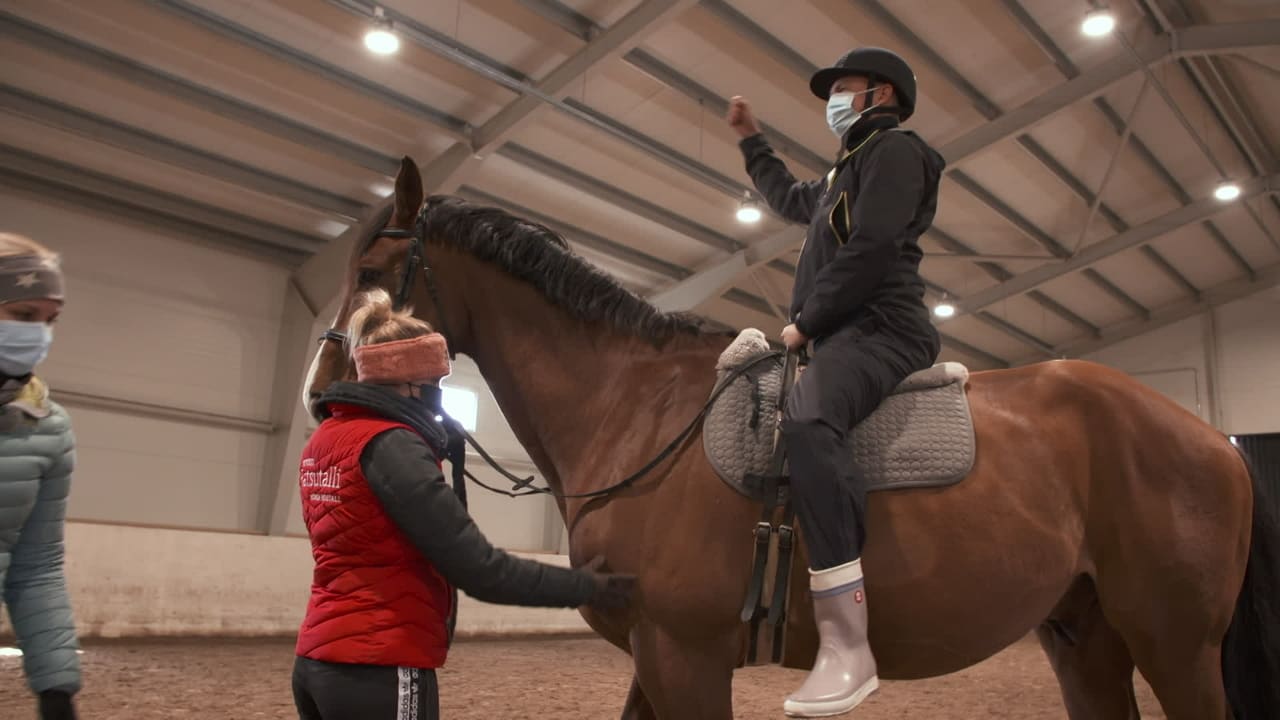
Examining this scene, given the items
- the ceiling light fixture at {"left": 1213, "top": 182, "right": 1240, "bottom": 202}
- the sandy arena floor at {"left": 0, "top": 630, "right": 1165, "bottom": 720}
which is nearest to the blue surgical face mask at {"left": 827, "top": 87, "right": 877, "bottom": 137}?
the sandy arena floor at {"left": 0, "top": 630, "right": 1165, "bottom": 720}

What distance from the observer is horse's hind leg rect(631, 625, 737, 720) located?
227cm

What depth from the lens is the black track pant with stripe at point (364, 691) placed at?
1.82 metres

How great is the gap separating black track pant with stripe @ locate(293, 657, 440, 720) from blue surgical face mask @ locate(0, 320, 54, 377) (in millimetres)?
965

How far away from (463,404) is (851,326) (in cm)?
1193

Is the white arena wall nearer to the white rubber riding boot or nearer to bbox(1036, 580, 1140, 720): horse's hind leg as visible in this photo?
the white rubber riding boot

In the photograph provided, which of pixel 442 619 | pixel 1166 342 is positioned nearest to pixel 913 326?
pixel 442 619

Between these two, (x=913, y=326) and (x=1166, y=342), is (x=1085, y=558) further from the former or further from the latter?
(x=1166, y=342)

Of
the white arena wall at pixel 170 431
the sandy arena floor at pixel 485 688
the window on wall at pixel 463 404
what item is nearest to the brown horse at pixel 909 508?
the sandy arena floor at pixel 485 688

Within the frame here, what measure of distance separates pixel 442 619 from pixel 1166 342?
19686mm

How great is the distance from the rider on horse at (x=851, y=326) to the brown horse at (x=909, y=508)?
0.61 ft

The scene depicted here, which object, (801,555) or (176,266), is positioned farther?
(176,266)

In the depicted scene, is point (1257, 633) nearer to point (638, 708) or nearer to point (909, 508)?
Result: point (909, 508)

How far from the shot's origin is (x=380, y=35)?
7930 millimetres

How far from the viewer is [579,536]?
2455 mm
